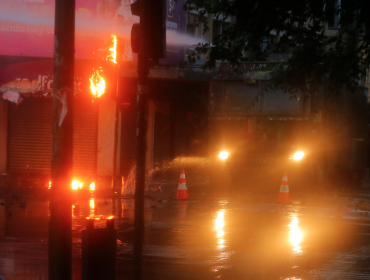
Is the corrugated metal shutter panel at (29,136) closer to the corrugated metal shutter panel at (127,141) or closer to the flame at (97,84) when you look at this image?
the flame at (97,84)

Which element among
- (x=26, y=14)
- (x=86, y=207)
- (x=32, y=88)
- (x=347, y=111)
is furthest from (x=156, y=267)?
(x=26, y=14)

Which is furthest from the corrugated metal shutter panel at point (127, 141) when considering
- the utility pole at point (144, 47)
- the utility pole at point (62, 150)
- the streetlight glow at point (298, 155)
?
the utility pole at point (62, 150)

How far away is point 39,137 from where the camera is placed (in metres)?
23.5

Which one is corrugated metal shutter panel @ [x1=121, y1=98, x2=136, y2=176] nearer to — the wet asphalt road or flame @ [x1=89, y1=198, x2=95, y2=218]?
flame @ [x1=89, y1=198, x2=95, y2=218]

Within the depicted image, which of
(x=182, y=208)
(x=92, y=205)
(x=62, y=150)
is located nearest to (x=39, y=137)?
(x=92, y=205)

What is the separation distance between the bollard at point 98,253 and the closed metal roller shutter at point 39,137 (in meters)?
16.7

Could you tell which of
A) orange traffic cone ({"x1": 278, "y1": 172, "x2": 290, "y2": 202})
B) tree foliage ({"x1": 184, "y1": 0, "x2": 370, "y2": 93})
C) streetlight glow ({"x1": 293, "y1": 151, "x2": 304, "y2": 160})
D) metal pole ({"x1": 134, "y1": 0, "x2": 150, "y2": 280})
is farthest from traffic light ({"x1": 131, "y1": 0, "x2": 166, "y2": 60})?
streetlight glow ({"x1": 293, "y1": 151, "x2": 304, "y2": 160})

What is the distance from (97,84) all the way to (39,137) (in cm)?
305

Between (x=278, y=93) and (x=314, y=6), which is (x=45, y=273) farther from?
(x=278, y=93)

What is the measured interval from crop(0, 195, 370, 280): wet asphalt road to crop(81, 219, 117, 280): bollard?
0.66 feet

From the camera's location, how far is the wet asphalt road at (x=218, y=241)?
8.17m

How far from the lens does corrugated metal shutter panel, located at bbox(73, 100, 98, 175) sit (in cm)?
2355

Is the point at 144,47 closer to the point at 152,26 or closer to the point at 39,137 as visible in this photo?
the point at 152,26

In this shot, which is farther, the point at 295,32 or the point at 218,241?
the point at 218,241
